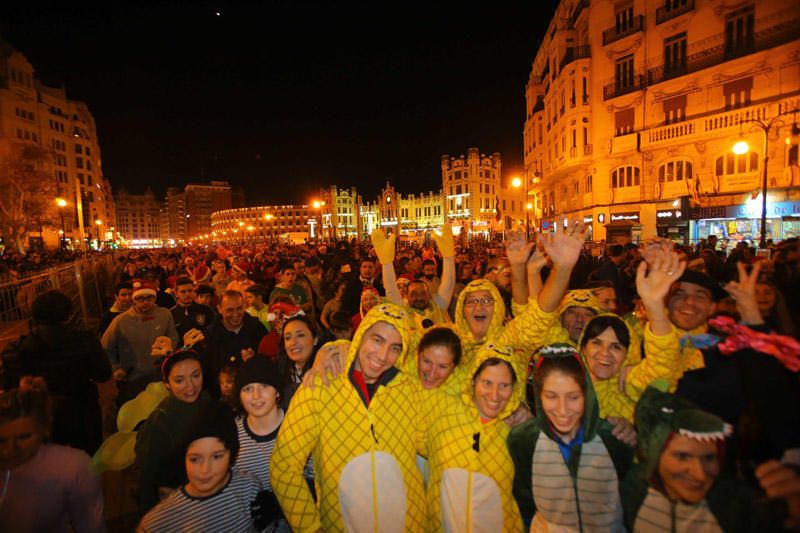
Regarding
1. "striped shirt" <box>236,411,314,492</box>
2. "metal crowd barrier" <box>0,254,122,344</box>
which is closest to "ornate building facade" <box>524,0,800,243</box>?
"striped shirt" <box>236,411,314,492</box>

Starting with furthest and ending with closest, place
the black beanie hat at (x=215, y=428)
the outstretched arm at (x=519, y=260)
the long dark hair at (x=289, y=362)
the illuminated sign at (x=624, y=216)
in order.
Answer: the illuminated sign at (x=624, y=216) < the outstretched arm at (x=519, y=260) < the long dark hair at (x=289, y=362) < the black beanie hat at (x=215, y=428)

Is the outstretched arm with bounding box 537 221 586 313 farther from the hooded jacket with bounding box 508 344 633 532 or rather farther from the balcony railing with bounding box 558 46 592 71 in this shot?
the balcony railing with bounding box 558 46 592 71

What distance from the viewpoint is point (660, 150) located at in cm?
2161

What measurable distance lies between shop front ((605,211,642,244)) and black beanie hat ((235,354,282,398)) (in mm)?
23406

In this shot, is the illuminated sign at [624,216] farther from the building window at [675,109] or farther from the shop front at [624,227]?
the building window at [675,109]

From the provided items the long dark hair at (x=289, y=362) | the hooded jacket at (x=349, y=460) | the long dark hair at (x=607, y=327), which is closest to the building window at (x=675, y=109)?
the long dark hair at (x=607, y=327)

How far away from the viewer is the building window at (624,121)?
22859 millimetres

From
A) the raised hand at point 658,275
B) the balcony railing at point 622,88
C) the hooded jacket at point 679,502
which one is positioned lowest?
the hooded jacket at point 679,502

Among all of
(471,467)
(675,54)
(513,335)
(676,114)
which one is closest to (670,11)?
(675,54)

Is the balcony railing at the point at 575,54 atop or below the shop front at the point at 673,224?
atop

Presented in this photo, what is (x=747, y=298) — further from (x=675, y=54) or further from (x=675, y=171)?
(x=675, y=54)

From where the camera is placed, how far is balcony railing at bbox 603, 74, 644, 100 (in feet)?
73.4

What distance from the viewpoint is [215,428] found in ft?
7.64

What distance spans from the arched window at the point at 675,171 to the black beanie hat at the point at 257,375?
25.0 meters
